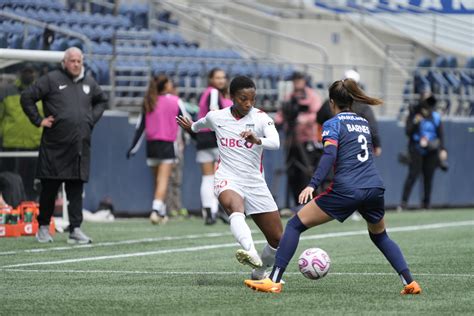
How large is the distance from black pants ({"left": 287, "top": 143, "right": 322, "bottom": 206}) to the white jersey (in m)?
8.53

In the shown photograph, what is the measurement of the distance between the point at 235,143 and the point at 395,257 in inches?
69.2

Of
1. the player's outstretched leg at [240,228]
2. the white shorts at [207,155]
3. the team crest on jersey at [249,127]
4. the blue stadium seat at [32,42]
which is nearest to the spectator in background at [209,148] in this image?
the white shorts at [207,155]

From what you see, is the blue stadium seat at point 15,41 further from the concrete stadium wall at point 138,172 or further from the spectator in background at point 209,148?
the spectator in background at point 209,148

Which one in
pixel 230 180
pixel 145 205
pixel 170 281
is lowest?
pixel 145 205

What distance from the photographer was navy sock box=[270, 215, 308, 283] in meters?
9.23

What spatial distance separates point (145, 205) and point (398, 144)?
593cm

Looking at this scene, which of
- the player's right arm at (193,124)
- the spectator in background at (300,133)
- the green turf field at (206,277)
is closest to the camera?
the green turf field at (206,277)

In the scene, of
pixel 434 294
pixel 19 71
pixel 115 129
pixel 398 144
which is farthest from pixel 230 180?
pixel 398 144

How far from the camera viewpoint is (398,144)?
2370 cm

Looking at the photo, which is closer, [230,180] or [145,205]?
[230,180]

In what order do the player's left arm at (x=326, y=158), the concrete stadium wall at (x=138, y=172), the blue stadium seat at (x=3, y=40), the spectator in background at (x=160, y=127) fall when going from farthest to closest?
the concrete stadium wall at (x=138, y=172)
the spectator in background at (x=160, y=127)
the blue stadium seat at (x=3, y=40)
the player's left arm at (x=326, y=158)

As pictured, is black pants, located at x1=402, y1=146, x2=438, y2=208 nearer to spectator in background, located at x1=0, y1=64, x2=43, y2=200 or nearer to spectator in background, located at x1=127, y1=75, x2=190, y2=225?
spectator in background, located at x1=127, y1=75, x2=190, y2=225

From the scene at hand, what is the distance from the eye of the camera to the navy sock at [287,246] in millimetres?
9227

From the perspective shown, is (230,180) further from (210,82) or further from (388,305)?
(210,82)
